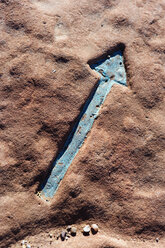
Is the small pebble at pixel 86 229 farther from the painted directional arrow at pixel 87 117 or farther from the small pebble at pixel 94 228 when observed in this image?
the painted directional arrow at pixel 87 117

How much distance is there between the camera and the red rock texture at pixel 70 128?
2311mm

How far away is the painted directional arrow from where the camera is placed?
94.0 inches

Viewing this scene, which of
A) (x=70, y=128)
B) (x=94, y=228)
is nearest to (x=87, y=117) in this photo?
(x=70, y=128)

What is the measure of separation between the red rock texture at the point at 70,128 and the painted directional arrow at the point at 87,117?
6cm

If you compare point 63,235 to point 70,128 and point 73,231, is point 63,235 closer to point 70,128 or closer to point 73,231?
point 73,231

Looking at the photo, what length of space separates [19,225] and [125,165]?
1.19m

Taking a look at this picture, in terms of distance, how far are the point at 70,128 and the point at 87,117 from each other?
8.3 inches

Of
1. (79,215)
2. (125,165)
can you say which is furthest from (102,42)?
(79,215)

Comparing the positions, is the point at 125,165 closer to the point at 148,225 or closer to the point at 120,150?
the point at 120,150

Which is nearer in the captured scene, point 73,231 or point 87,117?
point 73,231

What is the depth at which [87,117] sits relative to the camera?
2432 mm

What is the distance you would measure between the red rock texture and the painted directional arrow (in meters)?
0.06

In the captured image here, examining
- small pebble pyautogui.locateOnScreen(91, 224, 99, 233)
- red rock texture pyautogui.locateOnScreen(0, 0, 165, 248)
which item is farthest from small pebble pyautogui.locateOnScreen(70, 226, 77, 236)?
small pebble pyautogui.locateOnScreen(91, 224, 99, 233)

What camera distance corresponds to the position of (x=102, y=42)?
2459 mm
